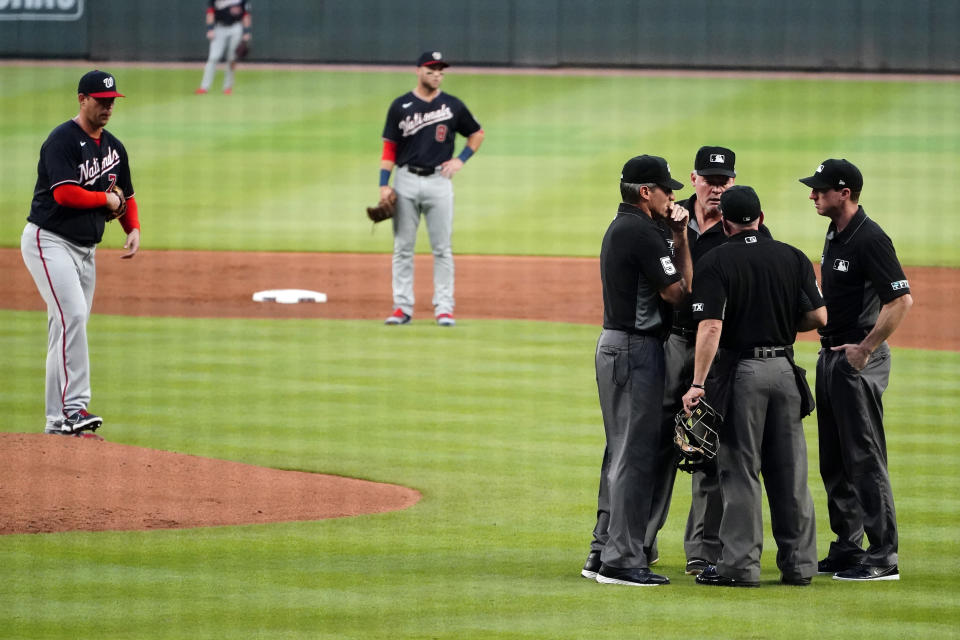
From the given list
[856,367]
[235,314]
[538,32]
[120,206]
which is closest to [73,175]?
[120,206]

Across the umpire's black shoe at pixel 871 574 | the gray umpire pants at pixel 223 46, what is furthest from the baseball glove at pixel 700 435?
the gray umpire pants at pixel 223 46

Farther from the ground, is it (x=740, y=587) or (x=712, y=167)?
(x=712, y=167)

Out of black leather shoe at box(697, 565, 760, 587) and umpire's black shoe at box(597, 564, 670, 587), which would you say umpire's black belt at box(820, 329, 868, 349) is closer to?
black leather shoe at box(697, 565, 760, 587)

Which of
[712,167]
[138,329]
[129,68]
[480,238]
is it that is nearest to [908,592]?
[712,167]

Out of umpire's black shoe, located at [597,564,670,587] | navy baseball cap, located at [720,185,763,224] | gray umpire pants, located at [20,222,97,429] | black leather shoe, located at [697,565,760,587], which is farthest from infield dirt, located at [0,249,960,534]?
navy baseball cap, located at [720,185,763,224]

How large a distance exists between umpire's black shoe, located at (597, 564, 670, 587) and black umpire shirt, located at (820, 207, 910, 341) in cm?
130

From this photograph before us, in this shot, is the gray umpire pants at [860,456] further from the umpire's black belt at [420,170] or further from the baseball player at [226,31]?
the baseball player at [226,31]

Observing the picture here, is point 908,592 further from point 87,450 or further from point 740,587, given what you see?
point 87,450

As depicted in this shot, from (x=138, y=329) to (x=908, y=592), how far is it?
9036 millimetres

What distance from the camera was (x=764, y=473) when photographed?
21.2 ft

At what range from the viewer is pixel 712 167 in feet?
22.0

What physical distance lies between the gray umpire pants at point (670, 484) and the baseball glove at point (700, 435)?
0.27m

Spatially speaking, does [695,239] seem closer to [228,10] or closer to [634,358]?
[634,358]

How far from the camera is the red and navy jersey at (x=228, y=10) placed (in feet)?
94.8
